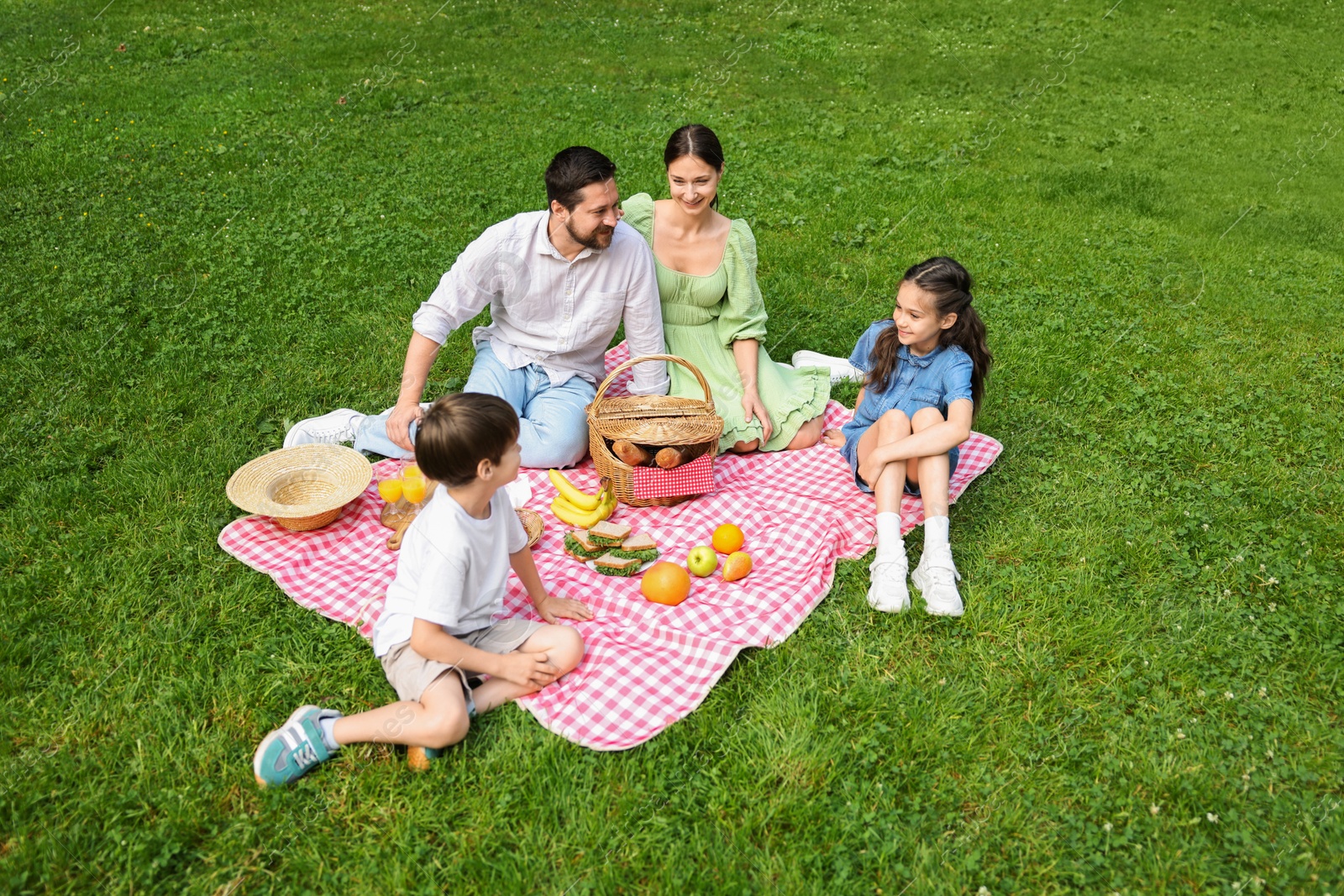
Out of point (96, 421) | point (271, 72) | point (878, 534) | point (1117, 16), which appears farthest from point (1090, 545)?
point (1117, 16)

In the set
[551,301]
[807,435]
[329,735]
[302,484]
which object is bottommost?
[807,435]

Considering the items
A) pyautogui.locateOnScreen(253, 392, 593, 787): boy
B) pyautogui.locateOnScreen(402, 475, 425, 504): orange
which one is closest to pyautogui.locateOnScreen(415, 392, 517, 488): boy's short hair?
pyautogui.locateOnScreen(253, 392, 593, 787): boy

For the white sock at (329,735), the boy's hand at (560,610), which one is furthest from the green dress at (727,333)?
the white sock at (329,735)

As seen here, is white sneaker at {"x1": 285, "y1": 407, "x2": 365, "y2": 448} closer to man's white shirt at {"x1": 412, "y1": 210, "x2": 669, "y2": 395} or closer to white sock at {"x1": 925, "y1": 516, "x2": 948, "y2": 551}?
man's white shirt at {"x1": 412, "y1": 210, "x2": 669, "y2": 395}

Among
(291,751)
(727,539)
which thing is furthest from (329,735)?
(727,539)

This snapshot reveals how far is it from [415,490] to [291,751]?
1.42 m

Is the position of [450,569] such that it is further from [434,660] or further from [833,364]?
[833,364]

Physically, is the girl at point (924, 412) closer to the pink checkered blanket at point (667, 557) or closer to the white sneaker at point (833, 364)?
the pink checkered blanket at point (667, 557)

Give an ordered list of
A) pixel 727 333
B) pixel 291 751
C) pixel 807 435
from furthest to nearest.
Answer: pixel 727 333
pixel 807 435
pixel 291 751

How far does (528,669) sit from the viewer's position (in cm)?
345

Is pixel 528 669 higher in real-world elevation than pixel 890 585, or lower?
higher

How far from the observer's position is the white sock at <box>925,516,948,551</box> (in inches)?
168

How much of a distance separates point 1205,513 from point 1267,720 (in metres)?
1.47

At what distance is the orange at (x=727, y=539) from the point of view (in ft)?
14.6
